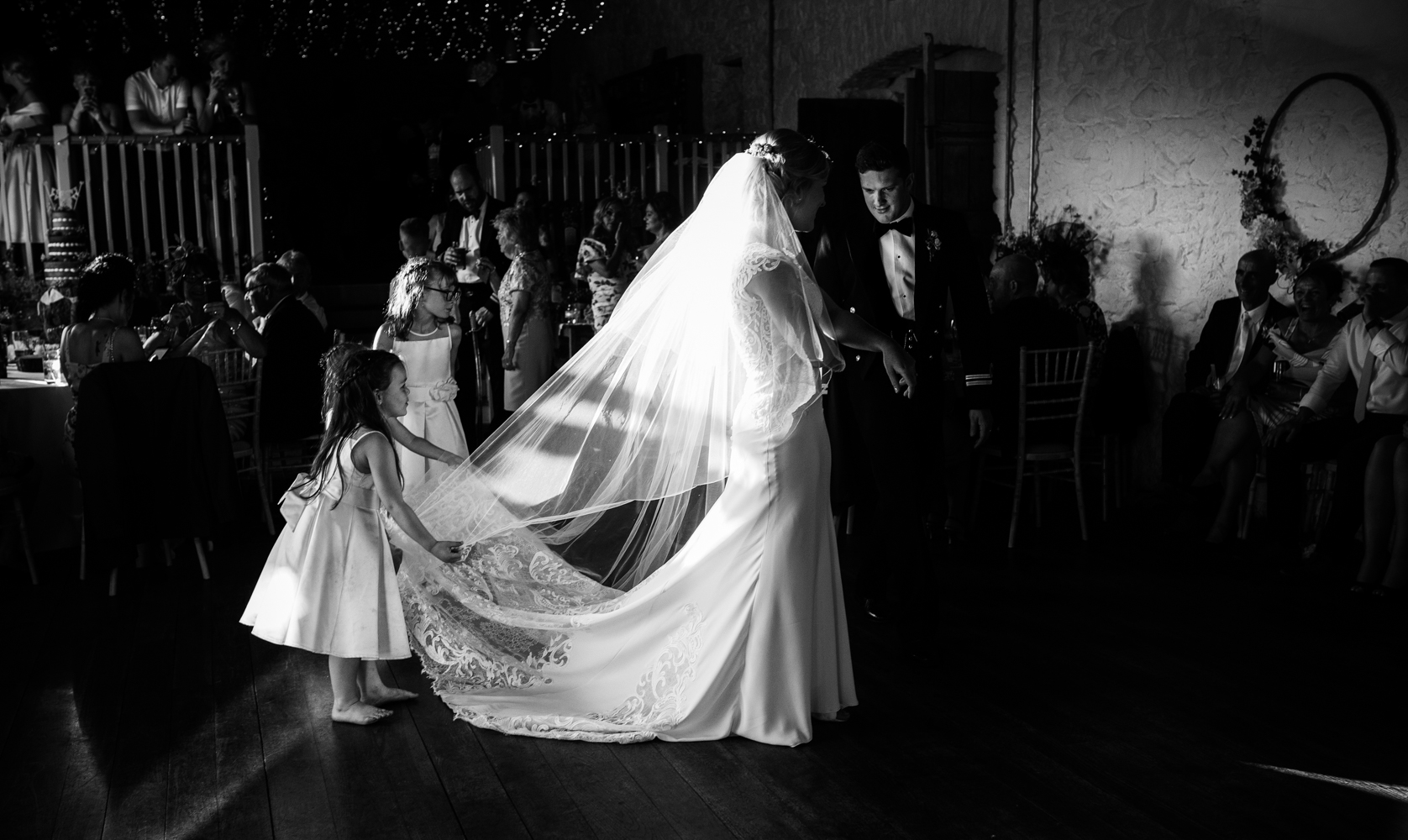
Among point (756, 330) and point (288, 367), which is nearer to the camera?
point (756, 330)

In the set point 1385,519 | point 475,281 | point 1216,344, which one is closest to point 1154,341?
point 1216,344

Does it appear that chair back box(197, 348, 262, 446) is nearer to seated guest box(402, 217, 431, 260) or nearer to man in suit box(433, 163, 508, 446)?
seated guest box(402, 217, 431, 260)

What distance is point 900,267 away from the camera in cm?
418

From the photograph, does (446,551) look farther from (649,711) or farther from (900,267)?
(900,267)

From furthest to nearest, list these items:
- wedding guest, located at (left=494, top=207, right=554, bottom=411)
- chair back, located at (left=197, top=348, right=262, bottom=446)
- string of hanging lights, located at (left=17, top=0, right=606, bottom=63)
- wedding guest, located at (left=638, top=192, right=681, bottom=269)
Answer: string of hanging lights, located at (left=17, top=0, right=606, bottom=63)
wedding guest, located at (left=638, top=192, right=681, bottom=269)
wedding guest, located at (left=494, top=207, right=554, bottom=411)
chair back, located at (left=197, top=348, right=262, bottom=446)

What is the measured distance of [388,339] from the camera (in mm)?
4840

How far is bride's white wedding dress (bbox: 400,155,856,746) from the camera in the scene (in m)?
3.29

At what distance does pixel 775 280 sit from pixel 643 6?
33.0 ft

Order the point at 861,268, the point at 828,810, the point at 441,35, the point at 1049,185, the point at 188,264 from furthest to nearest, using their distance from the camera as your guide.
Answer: the point at 441,35
the point at 1049,185
the point at 188,264
the point at 861,268
the point at 828,810

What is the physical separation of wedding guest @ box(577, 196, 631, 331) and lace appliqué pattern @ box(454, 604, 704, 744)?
4269 millimetres

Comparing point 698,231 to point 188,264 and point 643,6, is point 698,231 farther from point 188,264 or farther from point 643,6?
point 643,6

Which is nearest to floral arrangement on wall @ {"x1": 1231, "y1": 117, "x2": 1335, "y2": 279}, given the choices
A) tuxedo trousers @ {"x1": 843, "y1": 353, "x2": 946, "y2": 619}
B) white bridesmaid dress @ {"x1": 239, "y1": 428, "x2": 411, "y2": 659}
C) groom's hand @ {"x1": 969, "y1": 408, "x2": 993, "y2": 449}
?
groom's hand @ {"x1": 969, "y1": 408, "x2": 993, "y2": 449}

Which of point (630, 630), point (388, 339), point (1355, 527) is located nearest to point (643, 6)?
point (388, 339)

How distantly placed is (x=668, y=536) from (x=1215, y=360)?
3.65m
